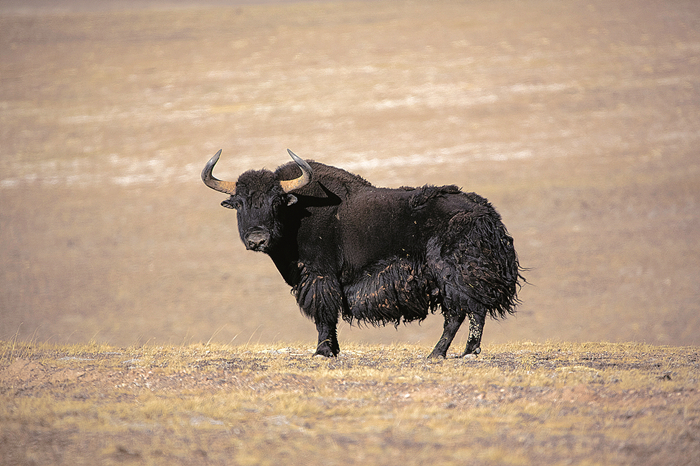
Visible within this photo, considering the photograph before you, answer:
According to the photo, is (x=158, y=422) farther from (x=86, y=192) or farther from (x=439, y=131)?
(x=439, y=131)

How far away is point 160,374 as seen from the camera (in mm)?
6859

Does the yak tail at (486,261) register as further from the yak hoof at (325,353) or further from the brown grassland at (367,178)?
the yak hoof at (325,353)

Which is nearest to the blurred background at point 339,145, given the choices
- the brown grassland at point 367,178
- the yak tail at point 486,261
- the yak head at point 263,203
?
the brown grassland at point 367,178

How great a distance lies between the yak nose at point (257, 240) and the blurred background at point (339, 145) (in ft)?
27.1

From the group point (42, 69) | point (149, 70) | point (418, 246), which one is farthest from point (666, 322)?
point (42, 69)

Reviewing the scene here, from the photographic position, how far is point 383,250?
27.7 ft

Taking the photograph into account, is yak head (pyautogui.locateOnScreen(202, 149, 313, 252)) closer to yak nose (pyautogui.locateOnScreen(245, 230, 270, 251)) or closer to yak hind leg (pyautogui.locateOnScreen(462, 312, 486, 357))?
yak nose (pyautogui.locateOnScreen(245, 230, 270, 251))

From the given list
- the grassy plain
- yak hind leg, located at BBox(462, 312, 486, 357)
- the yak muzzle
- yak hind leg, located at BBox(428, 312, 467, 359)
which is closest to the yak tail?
yak hind leg, located at BBox(462, 312, 486, 357)

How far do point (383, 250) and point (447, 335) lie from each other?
1238 mm

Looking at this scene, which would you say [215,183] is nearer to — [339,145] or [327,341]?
[327,341]

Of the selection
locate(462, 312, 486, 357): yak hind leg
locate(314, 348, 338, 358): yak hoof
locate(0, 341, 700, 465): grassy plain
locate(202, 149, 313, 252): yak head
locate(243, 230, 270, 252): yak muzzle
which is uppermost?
locate(202, 149, 313, 252): yak head

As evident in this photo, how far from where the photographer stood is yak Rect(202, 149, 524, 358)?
8125 mm

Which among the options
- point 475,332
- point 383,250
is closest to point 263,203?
point 383,250

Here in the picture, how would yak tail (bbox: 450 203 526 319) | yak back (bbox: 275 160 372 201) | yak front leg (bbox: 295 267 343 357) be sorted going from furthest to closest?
yak back (bbox: 275 160 372 201) → yak front leg (bbox: 295 267 343 357) → yak tail (bbox: 450 203 526 319)
